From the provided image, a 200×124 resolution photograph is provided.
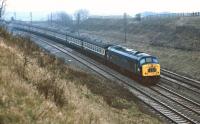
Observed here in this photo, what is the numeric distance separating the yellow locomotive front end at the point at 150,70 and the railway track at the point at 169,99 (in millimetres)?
1141

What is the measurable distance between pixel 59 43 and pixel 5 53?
59.8 m

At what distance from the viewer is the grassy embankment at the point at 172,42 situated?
146 ft

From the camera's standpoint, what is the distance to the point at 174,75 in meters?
39.3

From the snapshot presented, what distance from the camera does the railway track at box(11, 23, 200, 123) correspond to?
2351 centimetres

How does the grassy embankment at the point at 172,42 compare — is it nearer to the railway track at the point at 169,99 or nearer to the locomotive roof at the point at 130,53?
the railway track at the point at 169,99

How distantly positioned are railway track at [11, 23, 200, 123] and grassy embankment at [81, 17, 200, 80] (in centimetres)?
375

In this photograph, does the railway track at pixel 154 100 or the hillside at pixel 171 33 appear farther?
the hillside at pixel 171 33

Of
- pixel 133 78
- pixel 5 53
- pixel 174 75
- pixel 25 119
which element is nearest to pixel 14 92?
pixel 25 119

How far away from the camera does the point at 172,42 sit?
65.2 meters

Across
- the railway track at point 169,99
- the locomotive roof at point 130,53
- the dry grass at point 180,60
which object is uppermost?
the locomotive roof at point 130,53

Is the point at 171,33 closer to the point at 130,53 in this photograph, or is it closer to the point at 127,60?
the point at 130,53

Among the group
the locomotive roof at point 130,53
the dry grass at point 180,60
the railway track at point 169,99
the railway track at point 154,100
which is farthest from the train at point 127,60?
the dry grass at point 180,60

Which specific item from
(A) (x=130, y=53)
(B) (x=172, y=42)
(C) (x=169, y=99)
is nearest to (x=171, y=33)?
(B) (x=172, y=42)

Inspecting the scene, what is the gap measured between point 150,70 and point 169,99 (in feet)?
22.4
